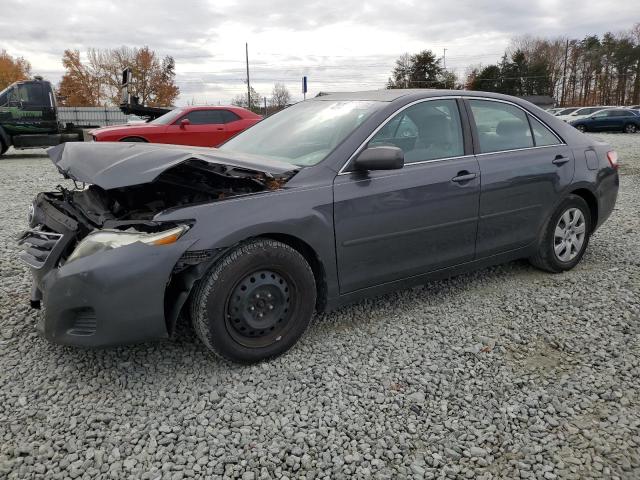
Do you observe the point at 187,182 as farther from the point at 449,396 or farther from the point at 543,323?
the point at 543,323

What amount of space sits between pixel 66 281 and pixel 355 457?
5.29 ft

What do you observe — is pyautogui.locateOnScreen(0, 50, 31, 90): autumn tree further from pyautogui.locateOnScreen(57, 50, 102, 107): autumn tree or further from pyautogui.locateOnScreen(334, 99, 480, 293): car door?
pyautogui.locateOnScreen(334, 99, 480, 293): car door

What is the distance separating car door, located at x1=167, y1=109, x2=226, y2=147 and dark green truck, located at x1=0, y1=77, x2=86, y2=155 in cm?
529

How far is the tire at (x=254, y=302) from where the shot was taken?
2621 millimetres

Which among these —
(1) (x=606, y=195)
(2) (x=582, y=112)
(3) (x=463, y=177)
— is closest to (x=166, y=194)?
(3) (x=463, y=177)

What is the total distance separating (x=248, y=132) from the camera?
4090 millimetres

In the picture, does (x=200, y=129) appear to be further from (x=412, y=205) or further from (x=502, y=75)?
(x=502, y=75)

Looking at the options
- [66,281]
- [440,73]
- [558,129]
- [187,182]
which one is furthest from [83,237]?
[440,73]

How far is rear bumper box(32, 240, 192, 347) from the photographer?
2.43 metres

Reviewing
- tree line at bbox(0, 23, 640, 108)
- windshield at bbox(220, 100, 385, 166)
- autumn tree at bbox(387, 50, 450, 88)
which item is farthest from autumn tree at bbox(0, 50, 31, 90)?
windshield at bbox(220, 100, 385, 166)

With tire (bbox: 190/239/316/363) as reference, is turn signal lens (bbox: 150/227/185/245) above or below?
above

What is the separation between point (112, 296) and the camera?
95.5 inches

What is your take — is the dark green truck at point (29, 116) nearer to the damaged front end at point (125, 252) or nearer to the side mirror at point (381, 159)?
the damaged front end at point (125, 252)

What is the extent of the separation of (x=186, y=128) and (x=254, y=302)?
925 cm
